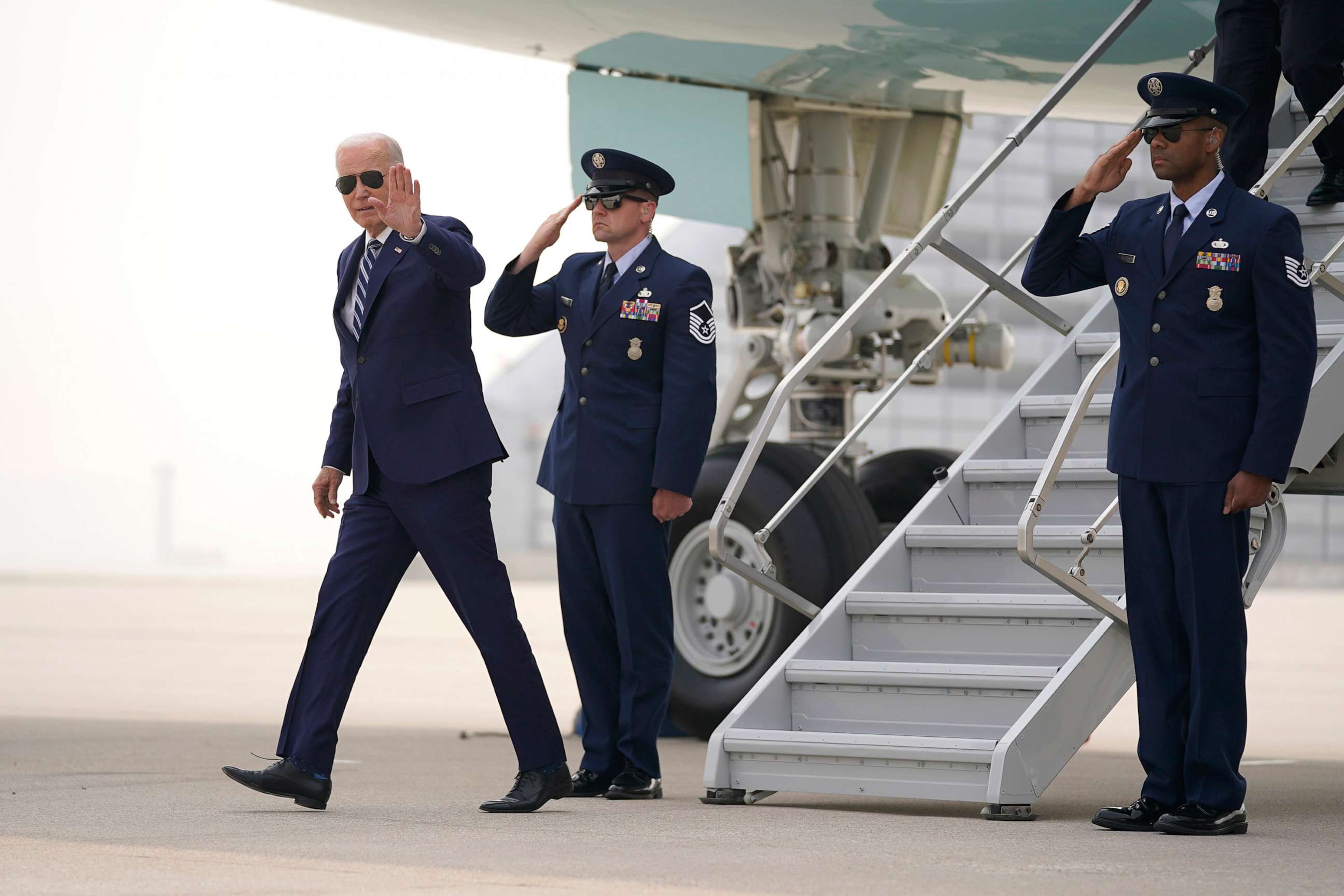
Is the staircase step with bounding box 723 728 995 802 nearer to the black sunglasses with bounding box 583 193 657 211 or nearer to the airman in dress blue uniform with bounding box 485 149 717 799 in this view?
the airman in dress blue uniform with bounding box 485 149 717 799

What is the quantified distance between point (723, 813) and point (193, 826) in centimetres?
125

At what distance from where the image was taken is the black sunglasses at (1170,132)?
4.13 metres

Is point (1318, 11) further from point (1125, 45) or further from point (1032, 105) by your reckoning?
point (1032, 105)

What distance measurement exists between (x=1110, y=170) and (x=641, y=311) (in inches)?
52.0

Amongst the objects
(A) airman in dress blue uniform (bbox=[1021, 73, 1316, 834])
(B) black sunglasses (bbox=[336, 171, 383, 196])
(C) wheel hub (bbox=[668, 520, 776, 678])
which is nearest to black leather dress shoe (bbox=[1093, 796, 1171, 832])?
(A) airman in dress blue uniform (bbox=[1021, 73, 1316, 834])

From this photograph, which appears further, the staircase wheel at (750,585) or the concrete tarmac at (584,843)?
the staircase wheel at (750,585)

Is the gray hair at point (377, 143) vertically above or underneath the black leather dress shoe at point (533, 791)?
above

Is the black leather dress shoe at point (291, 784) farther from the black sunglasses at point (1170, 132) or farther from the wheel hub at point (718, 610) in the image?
the wheel hub at point (718, 610)

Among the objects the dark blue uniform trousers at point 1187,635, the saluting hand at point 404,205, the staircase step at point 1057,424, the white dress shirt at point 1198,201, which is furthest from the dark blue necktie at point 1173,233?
the saluting hand at point 404,205

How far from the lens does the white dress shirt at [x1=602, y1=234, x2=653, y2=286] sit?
4.94 meters

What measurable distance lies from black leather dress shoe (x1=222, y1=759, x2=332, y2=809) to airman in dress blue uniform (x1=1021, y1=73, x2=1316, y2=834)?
178cm

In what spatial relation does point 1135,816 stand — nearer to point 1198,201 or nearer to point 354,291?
point 1198,201

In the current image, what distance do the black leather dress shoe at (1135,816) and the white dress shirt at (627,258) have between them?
1.89 meters

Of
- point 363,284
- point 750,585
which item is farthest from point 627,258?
point 750,585
